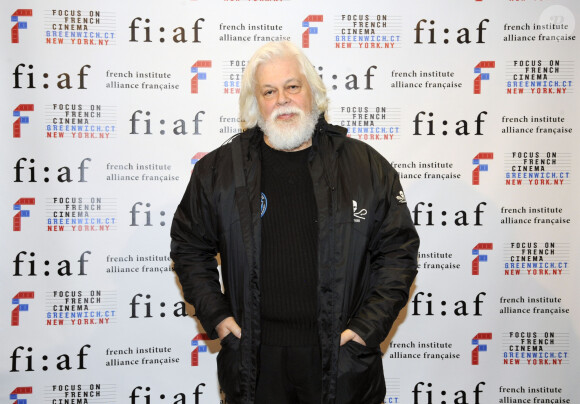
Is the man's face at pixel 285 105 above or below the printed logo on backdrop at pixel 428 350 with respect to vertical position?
above

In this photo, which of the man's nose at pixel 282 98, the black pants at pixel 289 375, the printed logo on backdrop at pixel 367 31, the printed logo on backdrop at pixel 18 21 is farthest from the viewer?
the printed logo on backdrop at pixel 367 31

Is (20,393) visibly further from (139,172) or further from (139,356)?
(139,172)

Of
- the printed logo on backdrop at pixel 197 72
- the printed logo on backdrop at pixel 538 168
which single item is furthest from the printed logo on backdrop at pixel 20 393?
the printed logo on backdrop at pixel 538 168

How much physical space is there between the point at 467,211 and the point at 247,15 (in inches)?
70.5

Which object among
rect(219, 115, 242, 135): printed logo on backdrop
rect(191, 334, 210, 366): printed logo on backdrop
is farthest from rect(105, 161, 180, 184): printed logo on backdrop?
→ rect(191, 334, 210, 366): printed logo on backdrop

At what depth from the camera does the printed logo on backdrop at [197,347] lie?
3.05 meters

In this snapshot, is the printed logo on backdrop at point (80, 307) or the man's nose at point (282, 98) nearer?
the man's nose at point (282, 98)

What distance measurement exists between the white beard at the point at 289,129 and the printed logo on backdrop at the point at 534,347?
1924 mm

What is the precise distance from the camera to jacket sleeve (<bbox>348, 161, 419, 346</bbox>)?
197 centimetres

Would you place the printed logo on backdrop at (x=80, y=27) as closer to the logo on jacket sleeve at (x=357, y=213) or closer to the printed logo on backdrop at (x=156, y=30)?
the printed logo on backdrop at (x=156, y=30)

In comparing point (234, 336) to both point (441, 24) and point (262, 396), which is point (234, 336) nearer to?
point (262, 396)

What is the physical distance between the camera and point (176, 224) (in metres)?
2.22

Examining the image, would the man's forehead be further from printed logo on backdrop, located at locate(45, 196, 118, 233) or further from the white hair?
printed logo on backdrop, located at locate(45, 196, 118, 233)

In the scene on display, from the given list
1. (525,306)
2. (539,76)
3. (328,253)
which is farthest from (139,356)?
(539,76)
